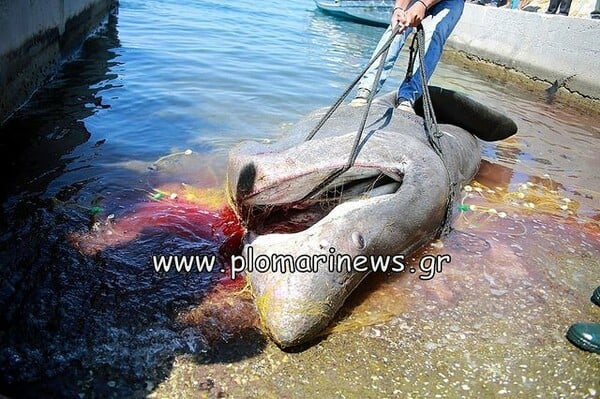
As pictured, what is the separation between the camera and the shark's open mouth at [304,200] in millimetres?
3750

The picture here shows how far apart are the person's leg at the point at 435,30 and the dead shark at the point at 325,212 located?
41.3 inches

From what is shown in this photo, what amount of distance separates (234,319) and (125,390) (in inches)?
32.2

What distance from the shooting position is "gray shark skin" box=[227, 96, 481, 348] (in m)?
3.12

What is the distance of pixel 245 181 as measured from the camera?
12.7ft

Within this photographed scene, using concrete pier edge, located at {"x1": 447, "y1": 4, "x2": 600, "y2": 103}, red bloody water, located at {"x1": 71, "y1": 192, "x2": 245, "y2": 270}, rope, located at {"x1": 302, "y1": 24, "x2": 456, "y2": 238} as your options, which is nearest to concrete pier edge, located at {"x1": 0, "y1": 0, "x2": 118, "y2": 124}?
red bloody water, located at {"x1": 71, "y1": 192, "x2": 245, "y2": 270}

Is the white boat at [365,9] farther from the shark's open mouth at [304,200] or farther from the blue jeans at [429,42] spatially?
the shark's open mouth at [304,200]

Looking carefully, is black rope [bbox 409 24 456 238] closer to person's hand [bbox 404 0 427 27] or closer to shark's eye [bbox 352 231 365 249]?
person's hand [bbox 404 0 427 27]

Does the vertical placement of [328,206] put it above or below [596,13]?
below

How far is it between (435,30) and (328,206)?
10.1ft

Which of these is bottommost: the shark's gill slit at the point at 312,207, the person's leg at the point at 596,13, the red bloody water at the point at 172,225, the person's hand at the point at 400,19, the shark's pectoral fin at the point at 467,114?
the red bloody water at the point at 172,225

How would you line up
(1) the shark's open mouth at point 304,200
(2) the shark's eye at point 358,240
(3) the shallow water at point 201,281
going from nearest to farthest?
(3) the shallow water at point 201,281 → (2) the shark's eye at point 358,240 → (1) the shark's open mouth at point 304,200

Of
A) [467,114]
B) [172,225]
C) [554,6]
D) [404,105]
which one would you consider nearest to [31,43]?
[172,225]

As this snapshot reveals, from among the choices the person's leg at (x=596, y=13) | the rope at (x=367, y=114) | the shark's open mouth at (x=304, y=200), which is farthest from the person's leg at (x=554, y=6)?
the shark's open mouth at (x=304, y=200)

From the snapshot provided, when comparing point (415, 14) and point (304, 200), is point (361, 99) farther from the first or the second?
point (304, 200)
